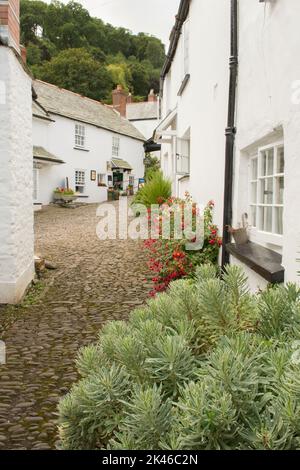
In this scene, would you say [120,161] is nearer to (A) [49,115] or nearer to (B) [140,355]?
(A) [49,115]

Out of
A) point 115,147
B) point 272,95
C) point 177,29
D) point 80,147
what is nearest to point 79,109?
point 80,147

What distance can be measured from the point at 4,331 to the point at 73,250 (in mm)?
5653

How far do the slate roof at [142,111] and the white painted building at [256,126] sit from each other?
34349 millimetres

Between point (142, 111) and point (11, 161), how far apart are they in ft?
127

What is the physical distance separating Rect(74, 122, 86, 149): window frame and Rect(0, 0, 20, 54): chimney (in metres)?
19.3

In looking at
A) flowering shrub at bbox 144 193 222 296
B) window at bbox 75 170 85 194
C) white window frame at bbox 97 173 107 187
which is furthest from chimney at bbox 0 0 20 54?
white window frame at bbox 97 173 107 187

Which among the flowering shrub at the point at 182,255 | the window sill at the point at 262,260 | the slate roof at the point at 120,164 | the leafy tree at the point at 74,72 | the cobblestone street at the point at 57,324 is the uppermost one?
the leafy tree at the point at 74,72

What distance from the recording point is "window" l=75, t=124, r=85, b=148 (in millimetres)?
25938

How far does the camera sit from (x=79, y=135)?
26.3 m

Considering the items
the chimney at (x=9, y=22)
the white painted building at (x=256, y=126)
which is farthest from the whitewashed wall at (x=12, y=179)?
the white painted building at (x=256, y=126)

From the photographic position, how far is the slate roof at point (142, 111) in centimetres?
4212

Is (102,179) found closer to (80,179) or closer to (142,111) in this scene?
(80,179)

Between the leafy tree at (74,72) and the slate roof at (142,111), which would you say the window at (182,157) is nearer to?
the slate roof at (142,111)
